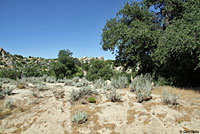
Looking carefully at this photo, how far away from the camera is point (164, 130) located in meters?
3.41

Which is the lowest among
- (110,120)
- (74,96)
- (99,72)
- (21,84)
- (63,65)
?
(110,120)

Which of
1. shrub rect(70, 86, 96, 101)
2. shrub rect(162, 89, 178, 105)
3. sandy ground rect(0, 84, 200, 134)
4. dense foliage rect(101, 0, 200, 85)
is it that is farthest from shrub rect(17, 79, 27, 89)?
shrub rect(162, 89, 178, 105)

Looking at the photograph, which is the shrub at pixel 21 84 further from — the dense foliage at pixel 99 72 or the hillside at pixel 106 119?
the dense foliage at pixel 99 72

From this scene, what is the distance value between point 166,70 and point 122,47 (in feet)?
13.7

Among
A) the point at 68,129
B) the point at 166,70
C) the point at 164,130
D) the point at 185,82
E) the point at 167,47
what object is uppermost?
the point at 167,47

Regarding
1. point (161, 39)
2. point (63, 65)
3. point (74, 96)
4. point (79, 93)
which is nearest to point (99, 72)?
point (63, 65)

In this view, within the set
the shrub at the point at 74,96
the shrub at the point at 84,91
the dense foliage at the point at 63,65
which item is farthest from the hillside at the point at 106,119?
the dense foliage at the point at 63,65

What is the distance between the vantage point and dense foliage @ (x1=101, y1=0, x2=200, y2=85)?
719cm

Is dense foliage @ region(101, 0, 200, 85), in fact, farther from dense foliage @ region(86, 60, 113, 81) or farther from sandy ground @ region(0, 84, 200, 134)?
dense foliage @ region(86, 60, 113, 81)

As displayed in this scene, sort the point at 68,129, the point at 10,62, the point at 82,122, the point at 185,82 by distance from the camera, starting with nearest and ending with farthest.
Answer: the point at 68,129
the point at 82,122
the point at 185,82
the point at 10,62

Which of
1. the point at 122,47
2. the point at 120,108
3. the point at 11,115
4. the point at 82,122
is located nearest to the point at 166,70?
the point at 122,47

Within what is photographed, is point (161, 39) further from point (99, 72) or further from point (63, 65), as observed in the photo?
point (63, 65)

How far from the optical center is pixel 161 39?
866 centimetres

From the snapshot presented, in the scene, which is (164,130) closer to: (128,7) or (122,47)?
(122,47)
